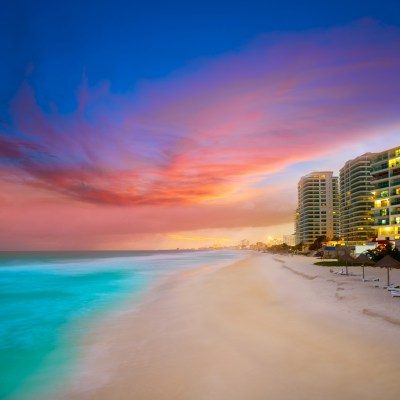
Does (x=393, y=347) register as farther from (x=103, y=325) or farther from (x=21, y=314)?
(x=21, y=314)

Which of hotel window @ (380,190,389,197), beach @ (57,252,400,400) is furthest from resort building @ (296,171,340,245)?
beach @ (57,252,400,400)

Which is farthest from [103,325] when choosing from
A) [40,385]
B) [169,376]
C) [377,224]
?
[377,224]

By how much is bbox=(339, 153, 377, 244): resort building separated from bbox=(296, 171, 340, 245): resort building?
2920 centimetres

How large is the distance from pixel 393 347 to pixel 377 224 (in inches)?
3423

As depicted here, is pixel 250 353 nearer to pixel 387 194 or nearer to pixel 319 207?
pixel 387 194

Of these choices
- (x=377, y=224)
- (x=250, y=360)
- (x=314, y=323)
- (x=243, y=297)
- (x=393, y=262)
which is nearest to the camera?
(x=250, y=360)

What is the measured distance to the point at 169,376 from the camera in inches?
351

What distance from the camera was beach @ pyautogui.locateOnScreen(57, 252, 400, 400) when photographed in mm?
7801

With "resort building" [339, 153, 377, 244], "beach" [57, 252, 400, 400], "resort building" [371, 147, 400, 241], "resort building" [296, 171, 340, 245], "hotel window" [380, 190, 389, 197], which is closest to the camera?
"beach" [57, 252, 400, 400]

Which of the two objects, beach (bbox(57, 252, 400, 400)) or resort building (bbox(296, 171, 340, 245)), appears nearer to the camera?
beach (bbox(57, 252, 400, 400))

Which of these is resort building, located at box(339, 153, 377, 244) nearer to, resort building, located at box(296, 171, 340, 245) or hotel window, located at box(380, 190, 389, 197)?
resort building, located at box(296, 171, 340, 245)

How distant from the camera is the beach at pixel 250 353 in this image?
780 centimetres

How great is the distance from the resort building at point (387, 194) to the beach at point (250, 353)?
7472 cm

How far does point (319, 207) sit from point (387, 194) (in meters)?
99.0
